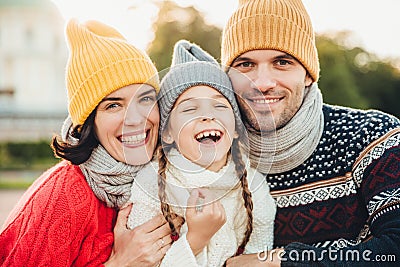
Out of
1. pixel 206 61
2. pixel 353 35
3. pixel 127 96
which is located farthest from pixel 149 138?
pixel 353 35

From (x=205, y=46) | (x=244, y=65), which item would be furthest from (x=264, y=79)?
(x=205, y=46)

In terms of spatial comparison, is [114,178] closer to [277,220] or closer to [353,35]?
[277,220]

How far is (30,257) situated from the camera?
2.60m

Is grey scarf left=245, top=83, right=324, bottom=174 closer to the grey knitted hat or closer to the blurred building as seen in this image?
the grey knitted hat

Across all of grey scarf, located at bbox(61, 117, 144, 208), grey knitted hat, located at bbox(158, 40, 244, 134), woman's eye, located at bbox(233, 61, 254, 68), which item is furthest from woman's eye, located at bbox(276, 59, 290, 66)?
grey scarf, located at bbox(61, 117, 144, 208)

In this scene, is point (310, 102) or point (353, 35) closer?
point (310, 102)

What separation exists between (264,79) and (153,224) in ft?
2.83

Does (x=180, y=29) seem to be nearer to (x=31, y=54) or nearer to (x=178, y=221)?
(x=31, y=54)

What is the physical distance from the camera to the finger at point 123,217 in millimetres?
2785

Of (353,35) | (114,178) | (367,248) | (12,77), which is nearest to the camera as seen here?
(367,248)

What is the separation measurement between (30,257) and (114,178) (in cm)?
51

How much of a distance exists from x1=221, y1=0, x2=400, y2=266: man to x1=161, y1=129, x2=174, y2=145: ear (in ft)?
1.22

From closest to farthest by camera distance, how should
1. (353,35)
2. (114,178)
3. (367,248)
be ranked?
(367,248) < (114,178) < (353,35)

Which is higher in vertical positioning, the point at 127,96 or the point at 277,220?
the point at 127,96
